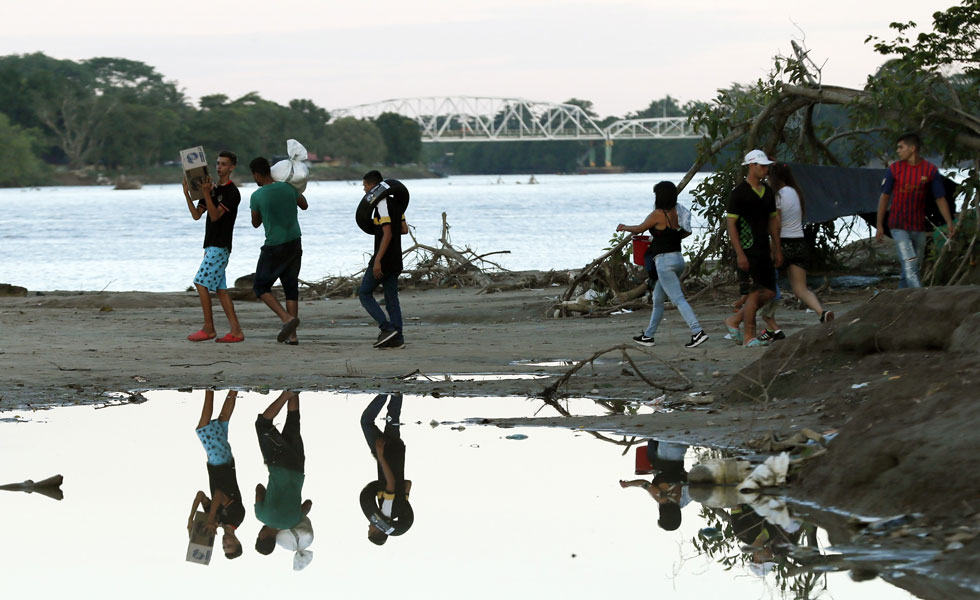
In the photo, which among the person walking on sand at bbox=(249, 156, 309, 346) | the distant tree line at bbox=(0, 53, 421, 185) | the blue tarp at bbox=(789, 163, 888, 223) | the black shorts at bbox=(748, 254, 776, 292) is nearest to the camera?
the black shorts at bbox=(748, 254, 776, 292)

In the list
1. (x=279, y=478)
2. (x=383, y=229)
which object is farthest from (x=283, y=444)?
(x=383, y=229)

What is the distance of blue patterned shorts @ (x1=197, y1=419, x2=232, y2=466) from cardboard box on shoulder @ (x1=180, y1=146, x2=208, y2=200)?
3798 millimetres

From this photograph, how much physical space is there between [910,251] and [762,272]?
1.50 meters

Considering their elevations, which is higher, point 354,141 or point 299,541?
point 299,541

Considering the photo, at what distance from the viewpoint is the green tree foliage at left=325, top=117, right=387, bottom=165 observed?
155 meters

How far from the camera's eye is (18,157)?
427ft

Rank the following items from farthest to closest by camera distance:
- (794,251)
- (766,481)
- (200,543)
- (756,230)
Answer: (794,251) < (756,230) < (766,481) < (200,543)

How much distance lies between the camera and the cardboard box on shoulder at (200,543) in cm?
503

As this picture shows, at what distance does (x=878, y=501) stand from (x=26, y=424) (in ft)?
16.5

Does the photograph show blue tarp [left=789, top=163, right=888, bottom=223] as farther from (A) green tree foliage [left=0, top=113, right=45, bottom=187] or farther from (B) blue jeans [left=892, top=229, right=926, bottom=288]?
(A) green tree foliage [left=0, top=113, right=45, bottom=187]

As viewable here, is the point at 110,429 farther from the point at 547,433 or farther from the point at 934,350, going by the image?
the point at 934,350

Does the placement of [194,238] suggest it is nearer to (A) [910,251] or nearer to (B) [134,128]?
(A) [910,251]

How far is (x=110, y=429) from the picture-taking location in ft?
25.6

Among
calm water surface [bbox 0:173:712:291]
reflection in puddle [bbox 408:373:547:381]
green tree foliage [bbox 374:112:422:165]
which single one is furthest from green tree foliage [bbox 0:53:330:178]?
reflection in puddle [bbox 408:373:547:381]
